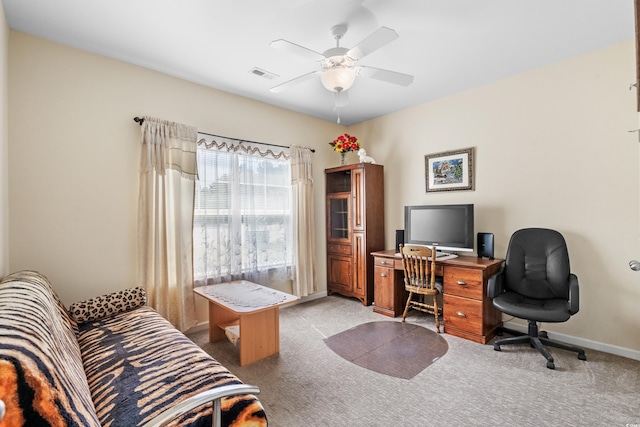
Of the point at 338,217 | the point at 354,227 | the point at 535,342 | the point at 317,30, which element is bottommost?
the point at 535,342

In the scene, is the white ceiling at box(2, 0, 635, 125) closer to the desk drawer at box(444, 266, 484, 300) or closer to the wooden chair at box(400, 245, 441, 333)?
the wooden chair at box(400, 245, 441, 333)

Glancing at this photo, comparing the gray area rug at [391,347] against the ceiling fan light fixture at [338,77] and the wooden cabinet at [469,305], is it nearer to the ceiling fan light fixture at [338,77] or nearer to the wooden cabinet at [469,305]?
the wooden cabinet at [469,305]

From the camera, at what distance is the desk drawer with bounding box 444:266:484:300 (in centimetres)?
285

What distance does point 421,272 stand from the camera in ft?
10.4

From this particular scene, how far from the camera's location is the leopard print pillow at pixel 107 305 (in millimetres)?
2295

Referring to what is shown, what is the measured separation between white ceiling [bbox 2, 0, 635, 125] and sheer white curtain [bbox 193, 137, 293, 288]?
91cm

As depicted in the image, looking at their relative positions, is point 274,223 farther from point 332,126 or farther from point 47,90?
point 47,90

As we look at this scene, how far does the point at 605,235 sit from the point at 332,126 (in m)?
3.49

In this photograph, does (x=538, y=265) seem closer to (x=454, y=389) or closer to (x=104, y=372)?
(x=454, y=389)

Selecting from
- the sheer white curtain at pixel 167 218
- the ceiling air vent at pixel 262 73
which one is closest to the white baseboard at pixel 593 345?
the sheer white curtain at pixel 167 218

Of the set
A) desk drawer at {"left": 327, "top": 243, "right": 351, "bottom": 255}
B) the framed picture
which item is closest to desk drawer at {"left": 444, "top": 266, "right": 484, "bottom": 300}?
the framed picture

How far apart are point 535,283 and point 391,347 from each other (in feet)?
4.89

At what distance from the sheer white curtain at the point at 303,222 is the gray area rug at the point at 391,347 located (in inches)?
43.3

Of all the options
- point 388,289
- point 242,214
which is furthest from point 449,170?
point 242,214
